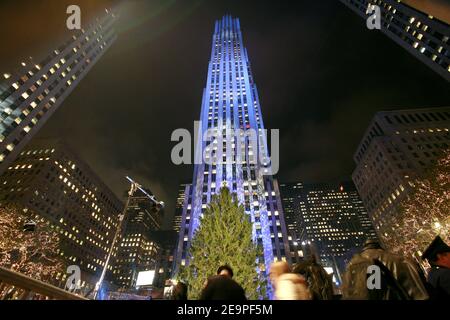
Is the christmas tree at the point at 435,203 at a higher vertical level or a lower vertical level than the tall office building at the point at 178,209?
lower

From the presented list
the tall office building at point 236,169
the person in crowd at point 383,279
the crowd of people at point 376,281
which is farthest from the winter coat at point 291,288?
the tall office building at point 236,169

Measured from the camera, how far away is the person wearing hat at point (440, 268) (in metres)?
3.74

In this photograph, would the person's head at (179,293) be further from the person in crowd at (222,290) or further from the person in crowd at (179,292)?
the person in crowd at (222,290)

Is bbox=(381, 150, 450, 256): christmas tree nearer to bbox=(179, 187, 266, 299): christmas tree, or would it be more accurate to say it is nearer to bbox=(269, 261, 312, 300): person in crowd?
bbox=(179, 187, 266, 299): christmas tree

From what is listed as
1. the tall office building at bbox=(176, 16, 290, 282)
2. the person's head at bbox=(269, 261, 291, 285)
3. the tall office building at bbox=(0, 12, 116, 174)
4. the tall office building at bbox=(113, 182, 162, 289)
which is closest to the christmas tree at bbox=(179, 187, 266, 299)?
the person's head at bbox=(269, 261, 291, 285)

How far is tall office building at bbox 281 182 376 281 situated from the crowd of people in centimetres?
14053

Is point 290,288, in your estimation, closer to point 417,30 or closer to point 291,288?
point 291,288

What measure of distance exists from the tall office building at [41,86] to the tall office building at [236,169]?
39.4 metres

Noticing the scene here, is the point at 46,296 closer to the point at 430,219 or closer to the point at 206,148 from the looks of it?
the point at 430,219

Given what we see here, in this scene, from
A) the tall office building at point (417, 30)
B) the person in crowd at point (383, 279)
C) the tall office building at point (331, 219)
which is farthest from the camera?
the tall office building at point (331, 219)

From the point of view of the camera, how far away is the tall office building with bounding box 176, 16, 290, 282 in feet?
183

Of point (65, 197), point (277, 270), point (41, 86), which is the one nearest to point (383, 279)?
point (277, 270)
